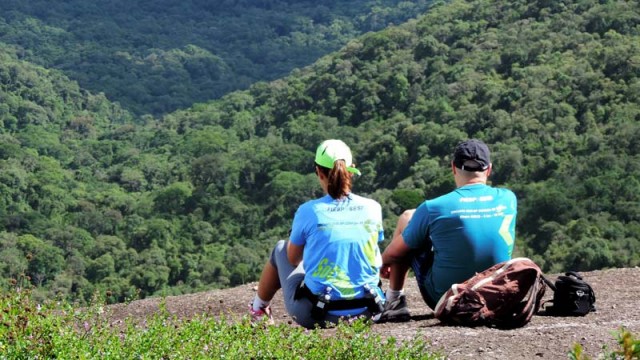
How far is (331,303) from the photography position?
5.99m

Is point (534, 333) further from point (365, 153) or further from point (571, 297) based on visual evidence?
point (365, 153)

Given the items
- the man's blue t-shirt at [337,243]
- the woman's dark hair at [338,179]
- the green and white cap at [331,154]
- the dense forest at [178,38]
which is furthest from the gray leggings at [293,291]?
the dense forest at [178,38]

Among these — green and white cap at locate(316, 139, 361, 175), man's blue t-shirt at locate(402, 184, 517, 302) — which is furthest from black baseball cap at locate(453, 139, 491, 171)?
green and white cap at locate(316, 139, 361, 175)

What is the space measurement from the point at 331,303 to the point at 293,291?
0.29 meters

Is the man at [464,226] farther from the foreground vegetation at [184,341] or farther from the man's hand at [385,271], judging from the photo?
the foreground vegetation at [184,341]

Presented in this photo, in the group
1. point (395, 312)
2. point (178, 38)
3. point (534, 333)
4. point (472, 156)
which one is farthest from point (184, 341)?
point (178, 38)

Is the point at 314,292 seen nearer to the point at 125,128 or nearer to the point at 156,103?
the point at 125,128

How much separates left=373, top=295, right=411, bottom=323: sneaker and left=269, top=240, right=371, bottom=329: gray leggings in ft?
0.42

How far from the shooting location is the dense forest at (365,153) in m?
32.5

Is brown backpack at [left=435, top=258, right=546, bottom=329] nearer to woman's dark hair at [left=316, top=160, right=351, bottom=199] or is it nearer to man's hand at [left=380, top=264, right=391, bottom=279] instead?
man's hand at [left=380, top=264, right=391, bottom=279]

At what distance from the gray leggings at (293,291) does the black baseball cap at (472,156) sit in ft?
3.44

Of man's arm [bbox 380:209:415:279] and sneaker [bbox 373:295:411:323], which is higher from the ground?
man's arm [bbox 380:209:415:279]

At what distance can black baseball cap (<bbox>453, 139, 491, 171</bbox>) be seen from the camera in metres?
6.01

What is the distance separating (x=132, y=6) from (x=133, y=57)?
2665cm
